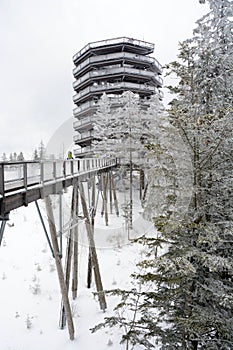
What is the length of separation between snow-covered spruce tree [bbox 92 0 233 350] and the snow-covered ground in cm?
218

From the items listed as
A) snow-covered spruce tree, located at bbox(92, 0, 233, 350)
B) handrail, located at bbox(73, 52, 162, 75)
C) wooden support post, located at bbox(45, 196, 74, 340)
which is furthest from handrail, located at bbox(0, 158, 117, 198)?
handrail, located at bbox(73, 52, 162, 75)

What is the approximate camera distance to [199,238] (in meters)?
4.48

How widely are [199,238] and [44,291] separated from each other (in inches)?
288

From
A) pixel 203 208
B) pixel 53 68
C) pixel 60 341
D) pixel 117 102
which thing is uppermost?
pixel 53 68

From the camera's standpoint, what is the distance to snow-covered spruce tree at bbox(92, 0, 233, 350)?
176 inches

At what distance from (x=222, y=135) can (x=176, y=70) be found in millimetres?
1971

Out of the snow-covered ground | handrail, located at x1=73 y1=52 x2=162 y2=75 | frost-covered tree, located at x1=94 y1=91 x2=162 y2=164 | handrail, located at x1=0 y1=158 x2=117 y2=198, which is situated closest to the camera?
handrail, located at x1=0 y1=158 x2=117 y2=198

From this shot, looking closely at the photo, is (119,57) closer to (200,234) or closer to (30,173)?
(30,173)

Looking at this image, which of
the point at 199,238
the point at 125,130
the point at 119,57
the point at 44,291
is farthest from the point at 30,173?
the point at 119,57

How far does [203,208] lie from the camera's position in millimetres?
5047

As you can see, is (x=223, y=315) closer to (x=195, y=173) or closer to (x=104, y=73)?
(x=195, y=173)

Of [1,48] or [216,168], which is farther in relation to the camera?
[1,48]

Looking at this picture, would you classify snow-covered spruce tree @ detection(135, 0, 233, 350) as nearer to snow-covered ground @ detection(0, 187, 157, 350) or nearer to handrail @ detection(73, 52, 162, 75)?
snow-covered ground @ detection(0, 187, 157, 350)

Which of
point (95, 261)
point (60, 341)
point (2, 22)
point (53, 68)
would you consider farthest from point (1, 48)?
point (60, 341)
